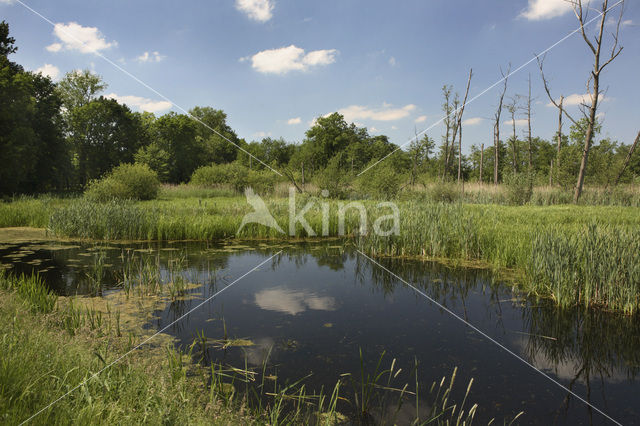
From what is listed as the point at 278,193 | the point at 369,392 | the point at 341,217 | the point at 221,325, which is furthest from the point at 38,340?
the point at 278,193

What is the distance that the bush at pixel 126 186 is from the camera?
1823 centimetres

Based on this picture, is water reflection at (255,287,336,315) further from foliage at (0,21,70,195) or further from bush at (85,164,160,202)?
foliage at (0,21,70,195)

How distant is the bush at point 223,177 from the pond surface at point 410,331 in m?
20.5

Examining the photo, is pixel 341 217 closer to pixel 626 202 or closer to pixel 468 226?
pixel 468 226

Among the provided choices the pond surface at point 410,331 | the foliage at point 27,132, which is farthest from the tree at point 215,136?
the pond surface at point 410,331

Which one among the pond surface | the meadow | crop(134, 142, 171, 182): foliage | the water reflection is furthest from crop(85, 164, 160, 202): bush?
the water reflection

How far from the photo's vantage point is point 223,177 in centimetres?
2897

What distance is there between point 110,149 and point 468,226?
121 feet

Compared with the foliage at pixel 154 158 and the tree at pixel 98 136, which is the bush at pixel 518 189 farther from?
the tree at pixel 98 136

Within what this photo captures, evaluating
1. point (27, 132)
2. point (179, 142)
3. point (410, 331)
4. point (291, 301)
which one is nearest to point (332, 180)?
point (291, 301)

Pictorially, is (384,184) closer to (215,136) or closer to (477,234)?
(477,234)

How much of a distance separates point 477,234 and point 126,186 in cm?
1835

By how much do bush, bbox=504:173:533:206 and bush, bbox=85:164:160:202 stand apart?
1821 cm

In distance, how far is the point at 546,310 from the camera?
193 inches
